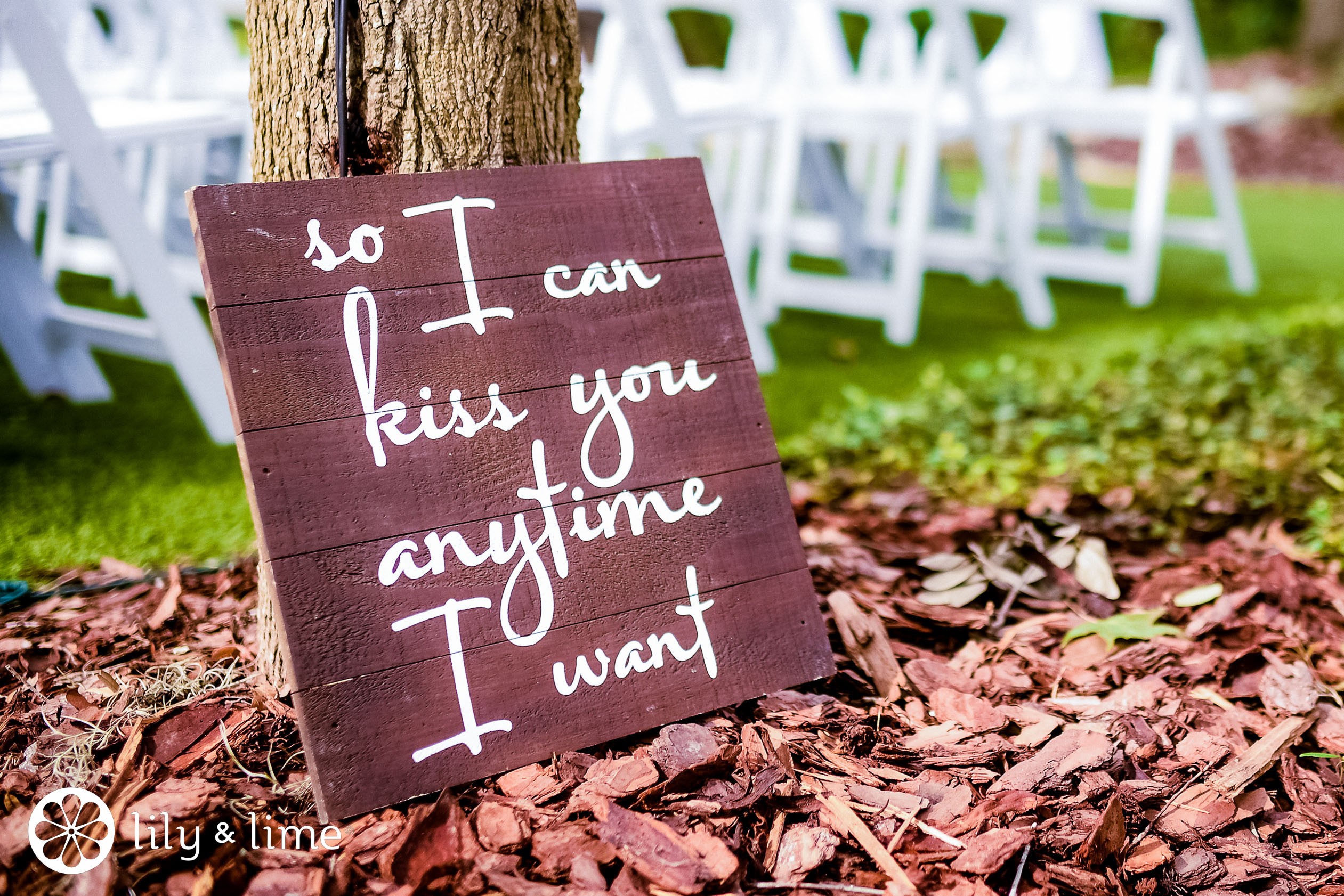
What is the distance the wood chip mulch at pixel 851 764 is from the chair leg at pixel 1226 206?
2.76 m

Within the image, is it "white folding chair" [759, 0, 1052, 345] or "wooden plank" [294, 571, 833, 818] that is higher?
"white folding chair" [759, 0, 1052, 345]

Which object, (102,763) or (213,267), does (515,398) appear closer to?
(213,267)

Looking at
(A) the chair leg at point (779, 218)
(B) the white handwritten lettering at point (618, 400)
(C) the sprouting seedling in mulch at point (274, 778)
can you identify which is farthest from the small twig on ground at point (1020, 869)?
(A) the chair leg at point (779, 218)

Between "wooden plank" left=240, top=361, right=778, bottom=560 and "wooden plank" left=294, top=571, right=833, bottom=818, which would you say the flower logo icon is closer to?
"wooden plank" left=294, top=571, right=833, bottom=818

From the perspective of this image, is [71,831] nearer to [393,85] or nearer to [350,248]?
[350,248]

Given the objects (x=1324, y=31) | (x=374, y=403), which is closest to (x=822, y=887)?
(x=374, y=403)

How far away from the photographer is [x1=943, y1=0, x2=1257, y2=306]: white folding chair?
3578 mm

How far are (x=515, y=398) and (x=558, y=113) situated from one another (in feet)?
1.41

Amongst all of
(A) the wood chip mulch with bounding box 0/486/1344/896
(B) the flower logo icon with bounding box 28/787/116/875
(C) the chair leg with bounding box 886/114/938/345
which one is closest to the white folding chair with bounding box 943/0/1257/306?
(C) the chair leg with bounding box 886/114/938/345

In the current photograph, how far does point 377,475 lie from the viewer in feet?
3.67

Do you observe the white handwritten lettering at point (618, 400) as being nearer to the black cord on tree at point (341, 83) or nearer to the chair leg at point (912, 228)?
the black cord on tree at point (341, 83)

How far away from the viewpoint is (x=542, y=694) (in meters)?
1.15

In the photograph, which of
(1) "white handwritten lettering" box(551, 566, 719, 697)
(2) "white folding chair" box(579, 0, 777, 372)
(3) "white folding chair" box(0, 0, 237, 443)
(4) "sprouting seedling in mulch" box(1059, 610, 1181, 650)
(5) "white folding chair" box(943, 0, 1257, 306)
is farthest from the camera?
(5) "white folding chair" box(943, 0, 1257, 306)

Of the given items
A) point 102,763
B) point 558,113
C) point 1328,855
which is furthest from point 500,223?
point 1328,855
